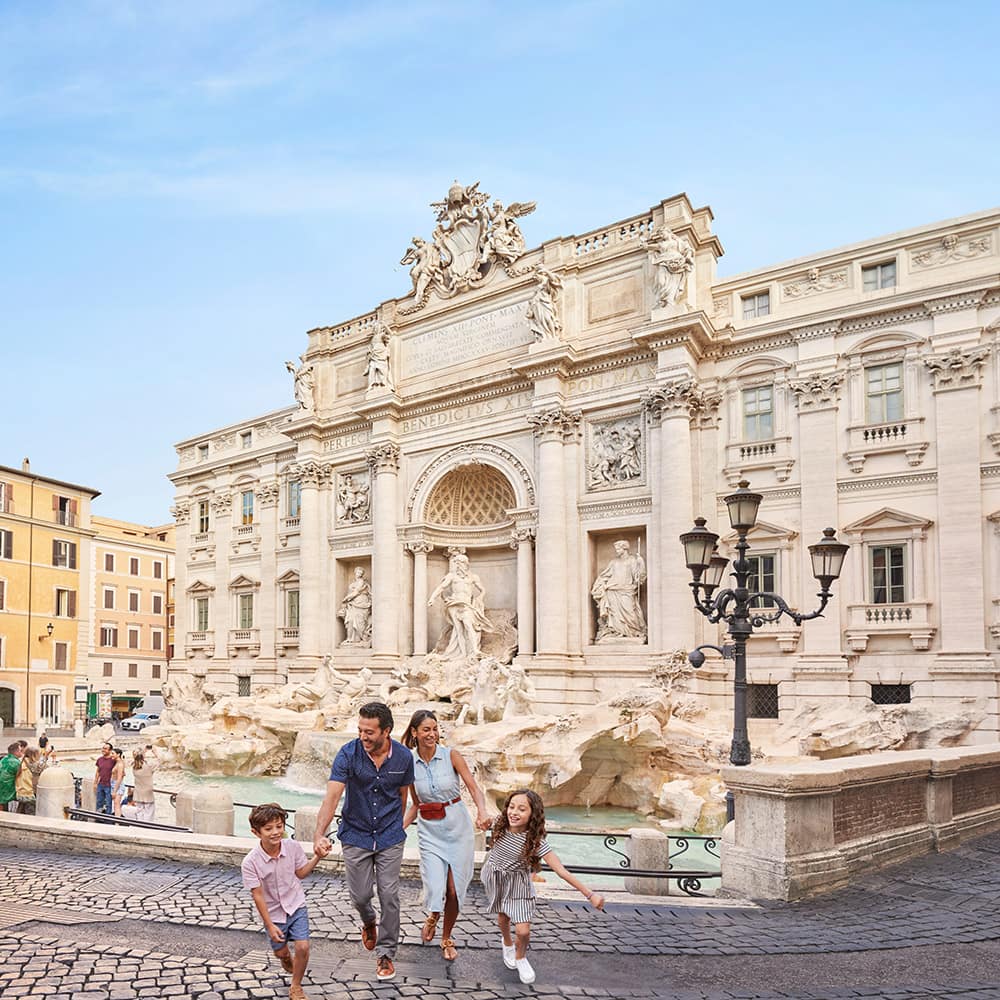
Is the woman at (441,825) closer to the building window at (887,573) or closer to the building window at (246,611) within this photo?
the building window at (887,573)

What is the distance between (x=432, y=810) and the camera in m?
6.00

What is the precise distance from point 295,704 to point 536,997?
21436mm

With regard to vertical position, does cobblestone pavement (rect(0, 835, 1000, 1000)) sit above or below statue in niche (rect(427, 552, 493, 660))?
below

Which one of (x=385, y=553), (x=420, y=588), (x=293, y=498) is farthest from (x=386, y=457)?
(x=293, y=498)

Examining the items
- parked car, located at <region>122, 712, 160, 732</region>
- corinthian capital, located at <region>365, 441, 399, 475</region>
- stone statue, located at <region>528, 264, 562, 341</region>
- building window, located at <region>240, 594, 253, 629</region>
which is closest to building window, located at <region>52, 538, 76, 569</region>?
parked car, located at <region>122, 712, 160, 732</region>

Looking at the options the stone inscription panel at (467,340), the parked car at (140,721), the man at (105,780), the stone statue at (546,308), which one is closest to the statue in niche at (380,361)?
the stone inscription panel at (467,340)

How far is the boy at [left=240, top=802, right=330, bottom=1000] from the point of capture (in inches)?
202

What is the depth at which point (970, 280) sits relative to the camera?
20031 mm

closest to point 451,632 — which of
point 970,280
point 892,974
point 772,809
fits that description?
point 970,280

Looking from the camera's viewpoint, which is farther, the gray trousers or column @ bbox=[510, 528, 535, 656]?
column @ bbox=[510, 528, 535, 656]

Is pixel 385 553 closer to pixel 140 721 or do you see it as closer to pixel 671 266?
pixel 671 266

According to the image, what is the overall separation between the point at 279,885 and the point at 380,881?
726 mm

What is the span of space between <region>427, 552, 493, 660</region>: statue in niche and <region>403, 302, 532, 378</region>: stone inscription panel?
259 inches

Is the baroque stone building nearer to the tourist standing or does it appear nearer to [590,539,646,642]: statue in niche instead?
[590,539,646,642]: statue in niche
